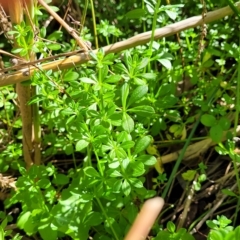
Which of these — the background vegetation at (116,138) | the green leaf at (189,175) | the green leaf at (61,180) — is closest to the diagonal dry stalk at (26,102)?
the background vegetation at (116,138)

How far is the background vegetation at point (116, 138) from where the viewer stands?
3.45ft

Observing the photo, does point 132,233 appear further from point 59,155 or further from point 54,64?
point 59,155

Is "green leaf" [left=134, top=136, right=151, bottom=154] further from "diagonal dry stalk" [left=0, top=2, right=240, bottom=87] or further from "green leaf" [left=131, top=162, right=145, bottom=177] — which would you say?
"diagonal dry stalk" [left=0, top=2, right=240, bottom=87]

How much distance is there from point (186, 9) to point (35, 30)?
76 cm

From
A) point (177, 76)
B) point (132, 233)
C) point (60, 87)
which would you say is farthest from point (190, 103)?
point (132, 233)

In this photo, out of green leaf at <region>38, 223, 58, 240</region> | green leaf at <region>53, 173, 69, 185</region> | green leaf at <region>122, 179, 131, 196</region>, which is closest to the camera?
green leaf at <region>122, 179, 131, 196</region>

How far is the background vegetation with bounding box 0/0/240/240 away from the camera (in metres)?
1.05

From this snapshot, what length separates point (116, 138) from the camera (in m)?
1.08

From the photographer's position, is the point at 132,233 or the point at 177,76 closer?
the point at 132,233

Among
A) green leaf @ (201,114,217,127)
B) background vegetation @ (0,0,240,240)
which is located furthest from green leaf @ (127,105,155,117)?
green leaf @ (201,114,217,127)

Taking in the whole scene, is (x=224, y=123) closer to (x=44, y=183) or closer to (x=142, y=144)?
(x=142, y=144)

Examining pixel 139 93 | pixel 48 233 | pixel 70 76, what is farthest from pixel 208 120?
pixel 48 233

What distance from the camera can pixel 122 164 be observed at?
102 centimetres

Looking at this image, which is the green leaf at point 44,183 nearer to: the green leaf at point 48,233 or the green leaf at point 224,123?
the green leaf at point 48,233
